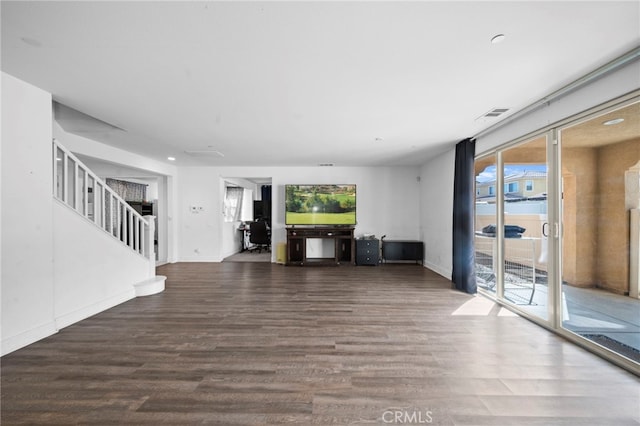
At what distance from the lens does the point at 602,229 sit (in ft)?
8.75

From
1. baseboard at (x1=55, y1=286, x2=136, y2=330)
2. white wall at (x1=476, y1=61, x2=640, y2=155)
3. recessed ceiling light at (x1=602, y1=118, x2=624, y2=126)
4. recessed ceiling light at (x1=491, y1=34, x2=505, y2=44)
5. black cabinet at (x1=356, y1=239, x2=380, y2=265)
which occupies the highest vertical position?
recessed ceiling light at (x1=491, y1=34, x2=505, y2=44)

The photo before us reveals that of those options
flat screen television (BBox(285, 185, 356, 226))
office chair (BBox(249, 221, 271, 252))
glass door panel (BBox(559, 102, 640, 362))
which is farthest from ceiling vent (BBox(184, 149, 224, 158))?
glass door panel (BBox(559, 102, 640, 362))

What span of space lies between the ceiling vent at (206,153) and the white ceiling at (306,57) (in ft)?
4.81

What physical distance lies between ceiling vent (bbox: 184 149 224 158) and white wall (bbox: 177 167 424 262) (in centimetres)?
127

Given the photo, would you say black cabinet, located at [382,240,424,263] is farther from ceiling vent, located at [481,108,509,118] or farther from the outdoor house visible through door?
ceiling vent, located at [481,108,509,118]

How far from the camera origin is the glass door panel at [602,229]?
7.68 ft

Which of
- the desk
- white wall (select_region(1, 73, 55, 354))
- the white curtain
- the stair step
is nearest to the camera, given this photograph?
white wall (select_region(1, 73, 55, 354))

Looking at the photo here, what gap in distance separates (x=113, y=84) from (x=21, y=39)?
626 millimetres

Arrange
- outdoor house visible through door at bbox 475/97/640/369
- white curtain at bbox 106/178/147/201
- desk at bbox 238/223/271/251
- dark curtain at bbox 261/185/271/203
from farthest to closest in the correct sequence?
dark curtain at bbox 261/185/271/203 → desk at bbox 238/223/271/251 → white curtain at bbox 106/178/147/201 → outdoor house visible through door at bbox 475/97/640/369

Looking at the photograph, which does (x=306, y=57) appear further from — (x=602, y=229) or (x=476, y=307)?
(x=476, y=307)

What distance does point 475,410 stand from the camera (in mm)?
1590

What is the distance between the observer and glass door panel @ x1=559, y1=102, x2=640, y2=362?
7.68 feet

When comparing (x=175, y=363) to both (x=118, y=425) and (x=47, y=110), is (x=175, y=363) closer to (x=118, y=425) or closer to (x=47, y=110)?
(x=118, y=425)

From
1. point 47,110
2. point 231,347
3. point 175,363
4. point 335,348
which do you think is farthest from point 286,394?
Result: point 47,110
